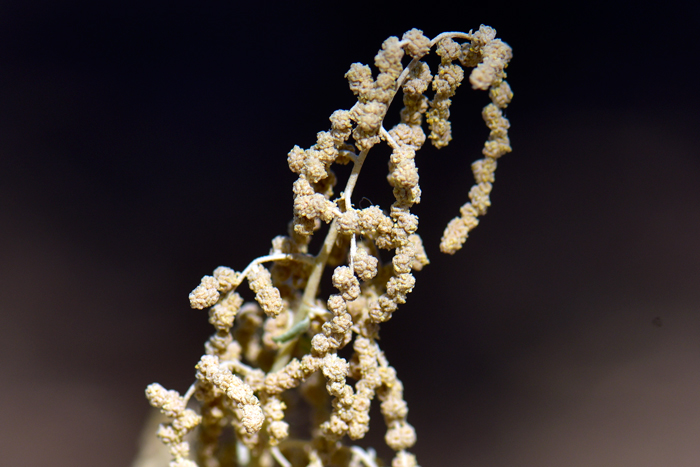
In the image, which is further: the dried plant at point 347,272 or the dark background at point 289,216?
the dark background at point 289,216

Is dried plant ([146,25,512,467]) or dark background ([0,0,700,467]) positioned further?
dark background ([0,0,700,467])

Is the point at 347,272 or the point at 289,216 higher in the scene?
the point at 289,216

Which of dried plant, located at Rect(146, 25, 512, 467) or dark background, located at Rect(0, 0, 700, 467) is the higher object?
dark background, located at Rect(0, 0, 700, 467)

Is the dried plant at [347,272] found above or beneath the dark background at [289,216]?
beneath

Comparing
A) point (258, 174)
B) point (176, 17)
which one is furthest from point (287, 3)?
point (258, 174)

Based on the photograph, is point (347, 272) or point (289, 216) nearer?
point (347, 272)
